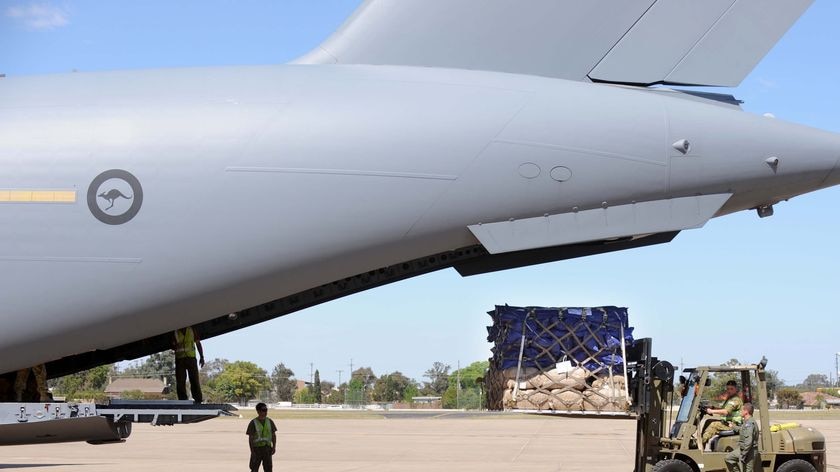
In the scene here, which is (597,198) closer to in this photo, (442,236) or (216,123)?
(442,236)

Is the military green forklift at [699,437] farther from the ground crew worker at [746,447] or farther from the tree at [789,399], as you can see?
the tree at [789,399]

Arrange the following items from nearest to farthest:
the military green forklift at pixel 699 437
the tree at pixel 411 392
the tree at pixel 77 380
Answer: the tree at pixel 77 380, the military green forklift at pixel 699 437, the tree at pixel 411 392

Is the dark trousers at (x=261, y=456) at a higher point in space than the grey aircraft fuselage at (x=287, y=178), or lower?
lower

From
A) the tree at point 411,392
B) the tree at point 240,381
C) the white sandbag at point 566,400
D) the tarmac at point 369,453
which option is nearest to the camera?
the white sandbag at point 566,400

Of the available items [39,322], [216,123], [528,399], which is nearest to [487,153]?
[216,123]

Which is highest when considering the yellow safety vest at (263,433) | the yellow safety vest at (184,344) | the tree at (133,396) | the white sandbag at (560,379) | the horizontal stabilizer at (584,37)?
the horizontal stabilizer at (584,37)

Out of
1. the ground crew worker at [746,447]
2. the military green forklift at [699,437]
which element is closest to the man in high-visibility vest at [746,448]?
the ground crew worker at [746,447]

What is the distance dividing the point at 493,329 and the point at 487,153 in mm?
2810

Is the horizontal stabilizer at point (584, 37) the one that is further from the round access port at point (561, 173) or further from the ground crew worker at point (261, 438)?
the ground crew worker at point (261, 438)

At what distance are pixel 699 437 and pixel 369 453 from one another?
9.61 meters

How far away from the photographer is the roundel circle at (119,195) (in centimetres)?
821

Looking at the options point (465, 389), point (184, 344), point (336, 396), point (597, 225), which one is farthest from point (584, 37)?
point (336, 396)

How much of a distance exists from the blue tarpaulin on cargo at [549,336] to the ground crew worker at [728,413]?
205 cm

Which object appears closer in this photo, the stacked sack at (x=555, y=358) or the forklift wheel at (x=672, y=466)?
the stacked sack at (x=555, y=358)
